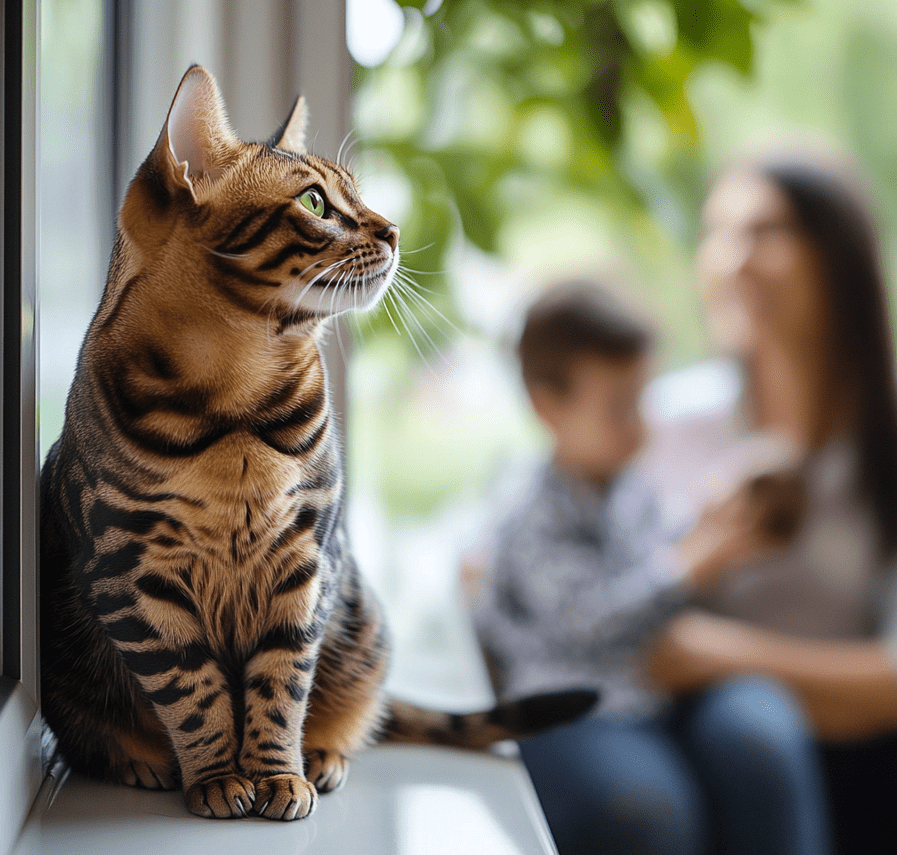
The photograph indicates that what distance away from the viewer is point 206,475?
37cm

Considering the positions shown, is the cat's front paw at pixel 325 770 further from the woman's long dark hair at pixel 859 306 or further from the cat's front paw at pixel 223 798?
the woman's long dark hair at pixel 859 306

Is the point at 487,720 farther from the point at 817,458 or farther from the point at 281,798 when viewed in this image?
the point at 817,458

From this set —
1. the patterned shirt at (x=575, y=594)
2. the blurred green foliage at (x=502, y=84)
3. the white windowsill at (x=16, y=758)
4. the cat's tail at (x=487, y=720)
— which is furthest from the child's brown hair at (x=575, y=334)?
the white windowsill at (x=16, y=758)

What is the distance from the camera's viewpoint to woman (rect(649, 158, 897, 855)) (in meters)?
1.14

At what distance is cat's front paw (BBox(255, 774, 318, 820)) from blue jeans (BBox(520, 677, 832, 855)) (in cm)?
57

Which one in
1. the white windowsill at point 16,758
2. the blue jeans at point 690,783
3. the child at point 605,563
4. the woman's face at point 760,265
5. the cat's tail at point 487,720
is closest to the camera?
the white windowsill at point 16,758

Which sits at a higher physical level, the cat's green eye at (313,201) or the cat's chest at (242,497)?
the cat's green eye at (313,201)

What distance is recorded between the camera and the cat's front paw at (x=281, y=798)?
39cm

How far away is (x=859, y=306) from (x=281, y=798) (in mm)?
1097

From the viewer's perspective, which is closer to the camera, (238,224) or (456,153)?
(238,224)

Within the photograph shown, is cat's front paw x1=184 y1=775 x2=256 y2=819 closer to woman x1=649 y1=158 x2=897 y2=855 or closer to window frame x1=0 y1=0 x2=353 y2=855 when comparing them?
window frame x1=0 y1=0 x2=353 y2=855

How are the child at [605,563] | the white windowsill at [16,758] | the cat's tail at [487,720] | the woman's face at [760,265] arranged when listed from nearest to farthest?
the white windowsill at [16,758]
the cat's tail at [487,720]
the child at [605,563]
the woman's face at [760,265]

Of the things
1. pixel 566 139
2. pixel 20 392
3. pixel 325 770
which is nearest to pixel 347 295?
pixel 20 392

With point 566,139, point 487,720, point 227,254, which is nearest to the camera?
point 227,254
